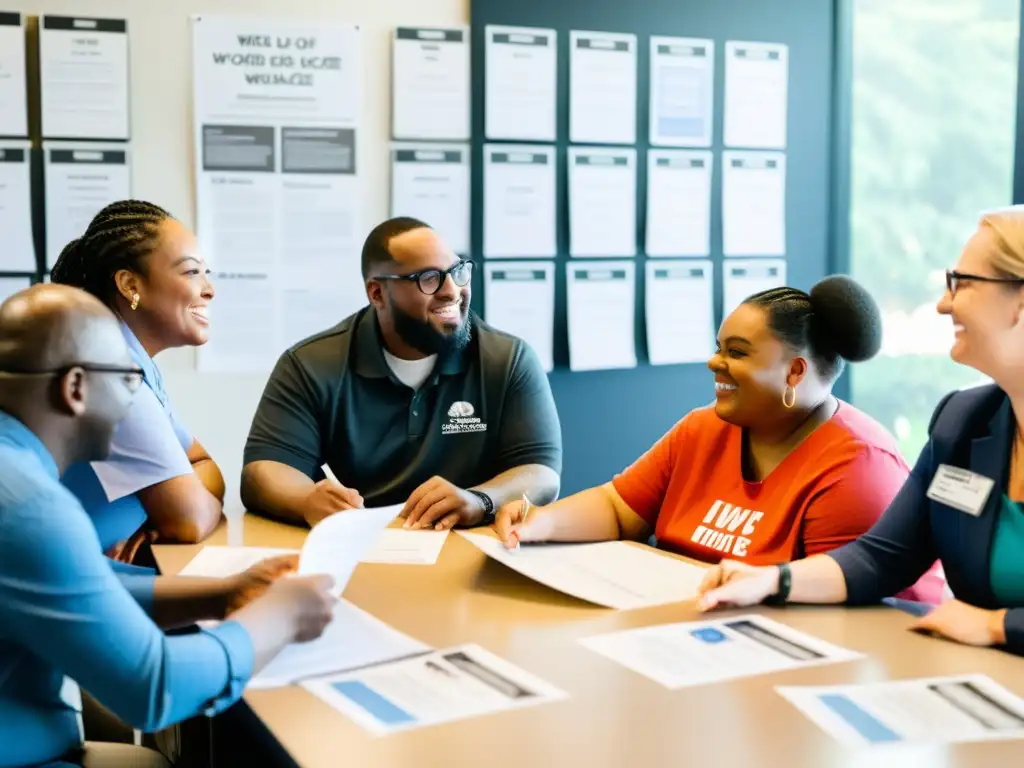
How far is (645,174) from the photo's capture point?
3529 millimetres

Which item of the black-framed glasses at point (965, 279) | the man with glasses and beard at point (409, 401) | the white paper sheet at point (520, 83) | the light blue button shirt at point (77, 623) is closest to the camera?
the light blue button shirt at point (77, 623)

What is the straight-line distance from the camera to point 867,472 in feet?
6.31

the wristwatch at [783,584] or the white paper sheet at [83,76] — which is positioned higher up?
the white paper sheet at [83,76]

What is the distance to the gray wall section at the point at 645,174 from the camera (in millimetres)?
3385

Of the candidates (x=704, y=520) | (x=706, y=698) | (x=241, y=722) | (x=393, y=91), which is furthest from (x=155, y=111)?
(x=706, y=698)

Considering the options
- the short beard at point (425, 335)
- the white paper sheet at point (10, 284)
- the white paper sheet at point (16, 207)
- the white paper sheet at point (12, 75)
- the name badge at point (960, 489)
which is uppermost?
the white paper sheet at point (12, 75)

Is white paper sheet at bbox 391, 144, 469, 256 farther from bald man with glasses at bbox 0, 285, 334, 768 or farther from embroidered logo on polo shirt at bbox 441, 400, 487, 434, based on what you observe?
bald man with glasses at bbox 0, 285, 334, 768

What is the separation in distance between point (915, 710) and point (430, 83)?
96.5 inches

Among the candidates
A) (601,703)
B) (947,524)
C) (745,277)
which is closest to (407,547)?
(601,703)

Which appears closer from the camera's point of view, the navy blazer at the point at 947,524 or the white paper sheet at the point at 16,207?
the navy blazer at the point at 947,524

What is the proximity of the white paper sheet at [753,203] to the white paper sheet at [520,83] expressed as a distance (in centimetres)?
65

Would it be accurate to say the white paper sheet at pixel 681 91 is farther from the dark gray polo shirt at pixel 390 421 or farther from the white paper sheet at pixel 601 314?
the dark gray polo shirt at pixel 390 421

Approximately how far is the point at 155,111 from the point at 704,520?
1945 mm

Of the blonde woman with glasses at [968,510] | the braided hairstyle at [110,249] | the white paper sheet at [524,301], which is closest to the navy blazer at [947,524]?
the blonde woman with glasses at [968,510]
